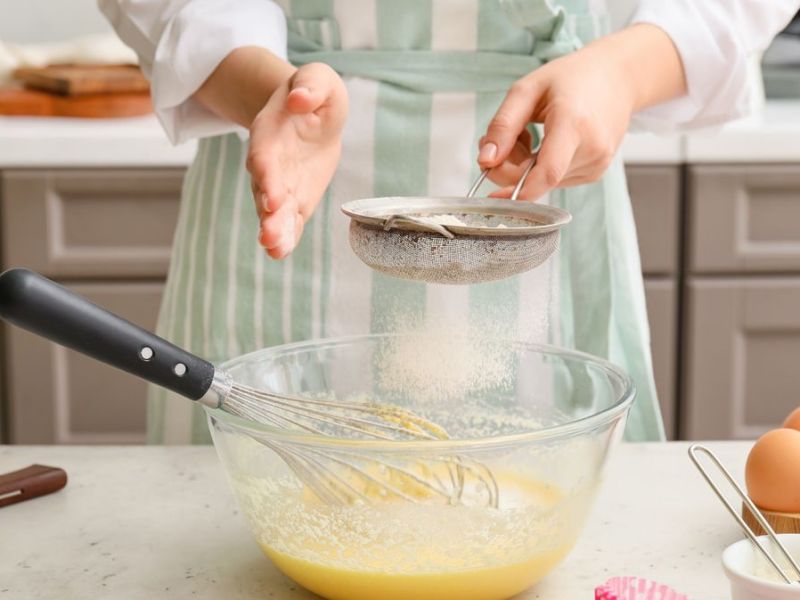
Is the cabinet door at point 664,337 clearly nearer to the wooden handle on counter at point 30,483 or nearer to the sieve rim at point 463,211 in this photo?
the sieve rim at point 463,211

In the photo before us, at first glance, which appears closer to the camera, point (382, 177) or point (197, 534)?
point (197, 534)

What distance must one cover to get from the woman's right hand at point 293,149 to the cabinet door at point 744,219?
108 cm

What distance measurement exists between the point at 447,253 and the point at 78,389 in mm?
1272

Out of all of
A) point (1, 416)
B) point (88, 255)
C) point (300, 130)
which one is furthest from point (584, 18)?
point (1, 416)

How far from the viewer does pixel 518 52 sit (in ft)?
3.72

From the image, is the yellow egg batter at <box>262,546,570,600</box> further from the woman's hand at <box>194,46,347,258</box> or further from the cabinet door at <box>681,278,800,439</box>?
the cabinet door at <box>681,278,800,439</box>

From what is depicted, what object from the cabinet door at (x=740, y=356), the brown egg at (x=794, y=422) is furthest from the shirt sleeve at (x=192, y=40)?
the cabinet door at (x=740, y=356)

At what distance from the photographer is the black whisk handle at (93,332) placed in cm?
58

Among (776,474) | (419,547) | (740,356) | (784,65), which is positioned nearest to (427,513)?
(419,547)

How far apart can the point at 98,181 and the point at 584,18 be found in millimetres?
944

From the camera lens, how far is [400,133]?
112 cm

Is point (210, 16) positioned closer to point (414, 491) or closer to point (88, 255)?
point (414, 491)

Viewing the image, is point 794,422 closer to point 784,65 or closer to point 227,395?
point 227,395

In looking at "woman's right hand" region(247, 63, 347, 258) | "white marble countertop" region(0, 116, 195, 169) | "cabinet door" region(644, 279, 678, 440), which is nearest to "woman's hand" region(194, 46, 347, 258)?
"woman's right hand" region(247, 63, 347, 258)
